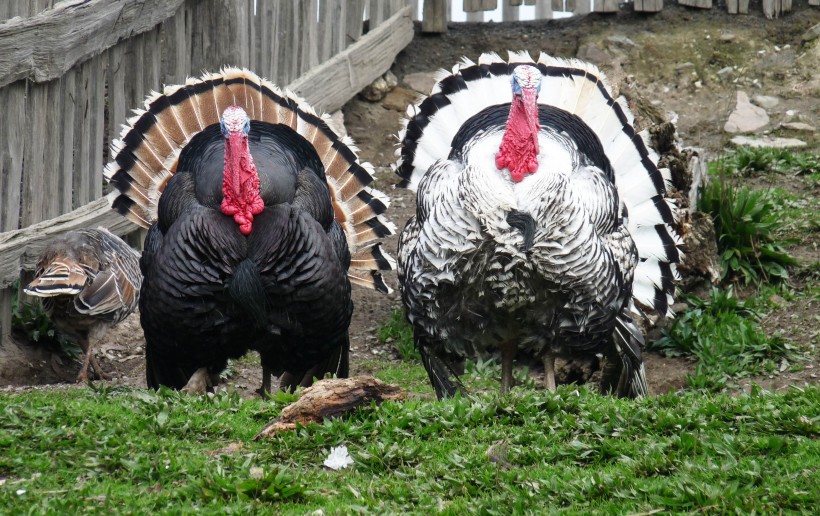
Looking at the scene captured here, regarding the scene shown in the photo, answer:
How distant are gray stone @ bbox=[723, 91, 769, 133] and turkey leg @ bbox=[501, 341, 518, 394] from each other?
5799mm

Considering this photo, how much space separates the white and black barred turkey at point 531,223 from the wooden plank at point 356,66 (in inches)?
154

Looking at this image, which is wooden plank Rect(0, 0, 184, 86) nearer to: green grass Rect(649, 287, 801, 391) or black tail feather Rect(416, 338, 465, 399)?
black tail feather Rect(416, 338, 465, 399)

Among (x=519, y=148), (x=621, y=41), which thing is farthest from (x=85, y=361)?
(x=621, y=41)

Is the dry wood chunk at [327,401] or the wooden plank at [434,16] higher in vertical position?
the wooden plank at [434,16]

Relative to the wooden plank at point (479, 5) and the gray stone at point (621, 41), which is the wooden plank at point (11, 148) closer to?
the wooden plank at point (479, 5)

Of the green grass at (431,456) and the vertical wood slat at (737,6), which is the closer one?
the green grass at (431,456)

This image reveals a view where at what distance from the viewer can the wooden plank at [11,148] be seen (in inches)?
289

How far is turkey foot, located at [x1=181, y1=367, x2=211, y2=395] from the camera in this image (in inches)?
259

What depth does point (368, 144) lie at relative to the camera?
38.5 feet

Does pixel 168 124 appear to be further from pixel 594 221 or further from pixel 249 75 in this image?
pixel 594 221

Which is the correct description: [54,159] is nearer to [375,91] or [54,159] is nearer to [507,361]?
[507,361]

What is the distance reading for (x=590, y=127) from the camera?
22.8 feet

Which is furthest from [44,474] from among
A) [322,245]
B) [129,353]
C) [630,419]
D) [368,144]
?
[368,144]

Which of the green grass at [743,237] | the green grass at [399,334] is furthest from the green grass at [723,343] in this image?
the green grass at [399,334]
